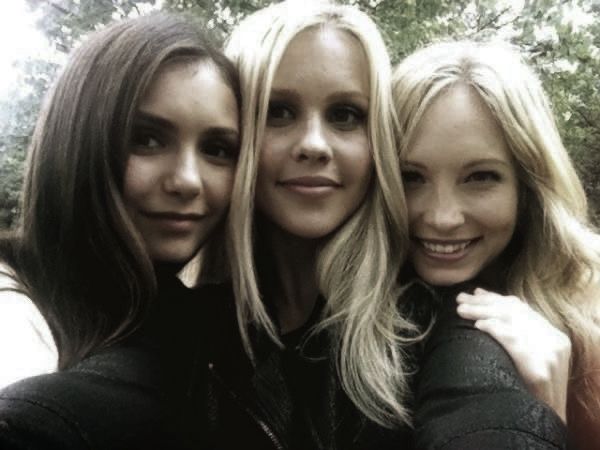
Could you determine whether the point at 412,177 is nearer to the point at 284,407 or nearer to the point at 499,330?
the point at 499,330

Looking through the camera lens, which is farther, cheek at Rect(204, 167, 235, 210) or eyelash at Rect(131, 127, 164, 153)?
cheek at Rect(204, 167, 235, 210)

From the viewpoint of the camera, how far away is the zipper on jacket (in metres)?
1.81

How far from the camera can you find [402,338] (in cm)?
186

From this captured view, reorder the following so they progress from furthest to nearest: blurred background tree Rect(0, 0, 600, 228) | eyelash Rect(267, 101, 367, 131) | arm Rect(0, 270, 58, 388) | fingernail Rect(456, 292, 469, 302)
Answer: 1. blurred background tree Rect(0, 0, 600, 228)
2. eyelash Rect(267, 101, 367, 131)
3. fingernail Rect(456, 292, 469, 302)
4. arm Rect(0, 270, 58, 388)

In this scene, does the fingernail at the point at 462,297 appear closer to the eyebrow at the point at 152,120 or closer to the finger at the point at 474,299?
the finger at the point at 474,299

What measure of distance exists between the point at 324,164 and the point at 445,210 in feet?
1.29

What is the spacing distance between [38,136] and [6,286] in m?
0.54

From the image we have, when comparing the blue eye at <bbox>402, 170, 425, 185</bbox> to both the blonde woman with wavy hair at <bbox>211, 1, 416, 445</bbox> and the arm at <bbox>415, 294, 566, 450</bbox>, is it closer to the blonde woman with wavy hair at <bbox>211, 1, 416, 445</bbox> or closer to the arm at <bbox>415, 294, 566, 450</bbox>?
the blonde woman with wavy hair at <bbox>211, 1, 416, 445</bbox>

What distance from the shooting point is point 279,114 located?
2133 mm

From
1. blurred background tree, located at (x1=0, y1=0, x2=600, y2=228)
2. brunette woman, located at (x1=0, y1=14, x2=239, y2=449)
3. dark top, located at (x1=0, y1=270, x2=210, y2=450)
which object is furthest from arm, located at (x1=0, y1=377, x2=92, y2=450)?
blurred background tree, located at (x1=0, y1=0, x2=600, y2=228)

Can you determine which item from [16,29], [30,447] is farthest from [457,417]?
[16,29]

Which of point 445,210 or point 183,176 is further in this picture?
point 445,210

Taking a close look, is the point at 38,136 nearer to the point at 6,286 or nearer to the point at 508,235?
the point at 6,286

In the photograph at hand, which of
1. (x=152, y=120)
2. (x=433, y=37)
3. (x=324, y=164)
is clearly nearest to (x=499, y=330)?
(x=324, y=164)
